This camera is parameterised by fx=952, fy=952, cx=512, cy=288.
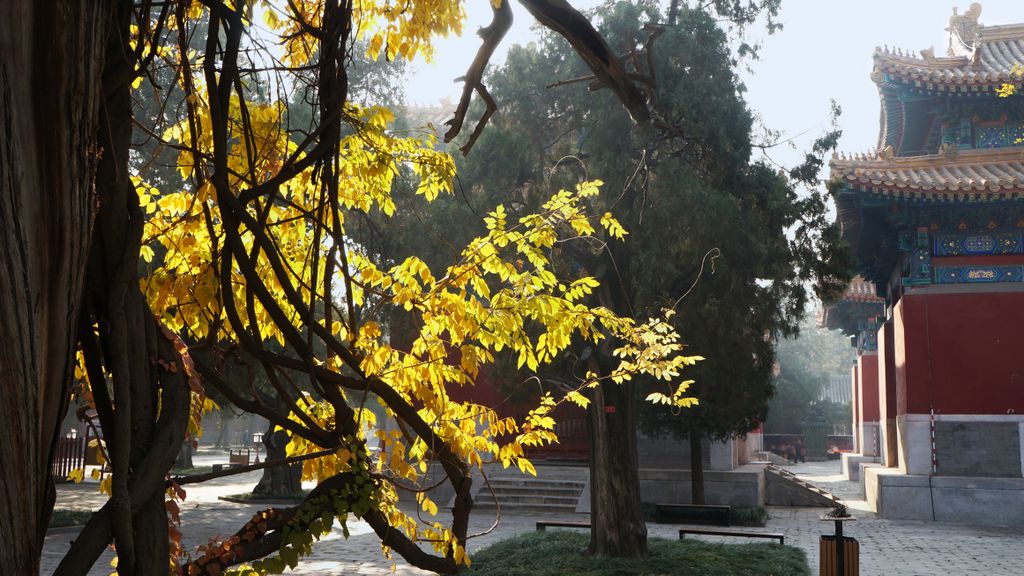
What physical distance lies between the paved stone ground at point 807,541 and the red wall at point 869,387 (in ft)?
21.3

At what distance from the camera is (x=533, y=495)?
18719mm

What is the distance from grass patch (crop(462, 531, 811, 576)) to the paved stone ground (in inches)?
31.9

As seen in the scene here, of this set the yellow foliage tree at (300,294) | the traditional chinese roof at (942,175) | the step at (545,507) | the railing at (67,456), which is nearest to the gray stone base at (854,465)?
the traditional chinese roof at (942,175)

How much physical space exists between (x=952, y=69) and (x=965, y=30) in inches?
111

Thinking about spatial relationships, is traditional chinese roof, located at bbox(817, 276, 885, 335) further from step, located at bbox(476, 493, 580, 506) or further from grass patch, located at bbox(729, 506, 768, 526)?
step, located at bbox(476, 493, 580, 506)

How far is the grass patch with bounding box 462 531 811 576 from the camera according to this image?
32.3 ft

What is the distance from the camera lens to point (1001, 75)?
1703 centimetres

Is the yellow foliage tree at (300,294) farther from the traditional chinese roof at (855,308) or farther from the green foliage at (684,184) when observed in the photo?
the traditional chinese roof at (855,308)

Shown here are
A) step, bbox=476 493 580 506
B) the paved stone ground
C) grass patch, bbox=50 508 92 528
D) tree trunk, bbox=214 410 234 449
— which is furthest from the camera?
tree trunk, bbox=214 410 234 449

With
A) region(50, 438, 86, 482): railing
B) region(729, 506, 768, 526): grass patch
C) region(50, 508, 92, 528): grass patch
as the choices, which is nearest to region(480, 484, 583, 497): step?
region(729, 506, 768, 526): grass patch

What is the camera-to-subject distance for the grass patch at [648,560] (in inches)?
387

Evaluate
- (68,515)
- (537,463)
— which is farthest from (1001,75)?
(68,515)

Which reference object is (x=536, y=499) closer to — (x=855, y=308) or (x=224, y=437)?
(x=855, y=308)

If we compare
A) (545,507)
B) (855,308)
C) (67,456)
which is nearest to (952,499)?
(545,507)
